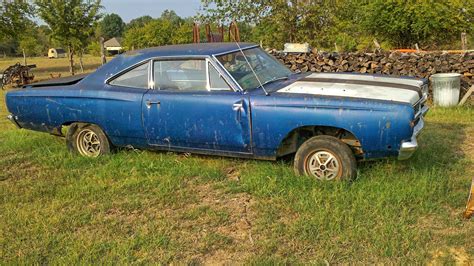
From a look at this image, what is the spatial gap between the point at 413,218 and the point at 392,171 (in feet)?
3.52

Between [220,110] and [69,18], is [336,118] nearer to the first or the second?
[220,110]

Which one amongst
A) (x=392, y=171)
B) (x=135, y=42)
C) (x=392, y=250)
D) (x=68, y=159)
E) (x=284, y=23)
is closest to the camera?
(x=392, y=250)

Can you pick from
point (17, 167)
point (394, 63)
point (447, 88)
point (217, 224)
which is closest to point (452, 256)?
point (217, 224)

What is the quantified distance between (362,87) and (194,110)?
1784 millimetres

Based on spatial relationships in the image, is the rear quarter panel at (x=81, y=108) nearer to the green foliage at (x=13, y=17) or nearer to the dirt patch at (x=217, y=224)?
the dirt patch at (x=217, y=224)

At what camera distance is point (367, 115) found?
4.24 metres

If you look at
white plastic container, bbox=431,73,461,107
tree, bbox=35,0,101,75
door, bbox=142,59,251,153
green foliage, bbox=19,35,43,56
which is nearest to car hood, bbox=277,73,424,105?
door, bbox=142,59,251,153

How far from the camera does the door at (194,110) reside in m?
4.82

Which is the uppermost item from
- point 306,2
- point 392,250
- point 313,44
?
point 306,2

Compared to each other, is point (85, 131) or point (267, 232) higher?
point (85, 131)

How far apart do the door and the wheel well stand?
399mm

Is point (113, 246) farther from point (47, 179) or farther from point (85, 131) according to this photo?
point (85, 131)

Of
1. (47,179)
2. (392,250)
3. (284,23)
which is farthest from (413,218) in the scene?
(284,23)

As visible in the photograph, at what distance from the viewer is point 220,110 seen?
4.85 m
